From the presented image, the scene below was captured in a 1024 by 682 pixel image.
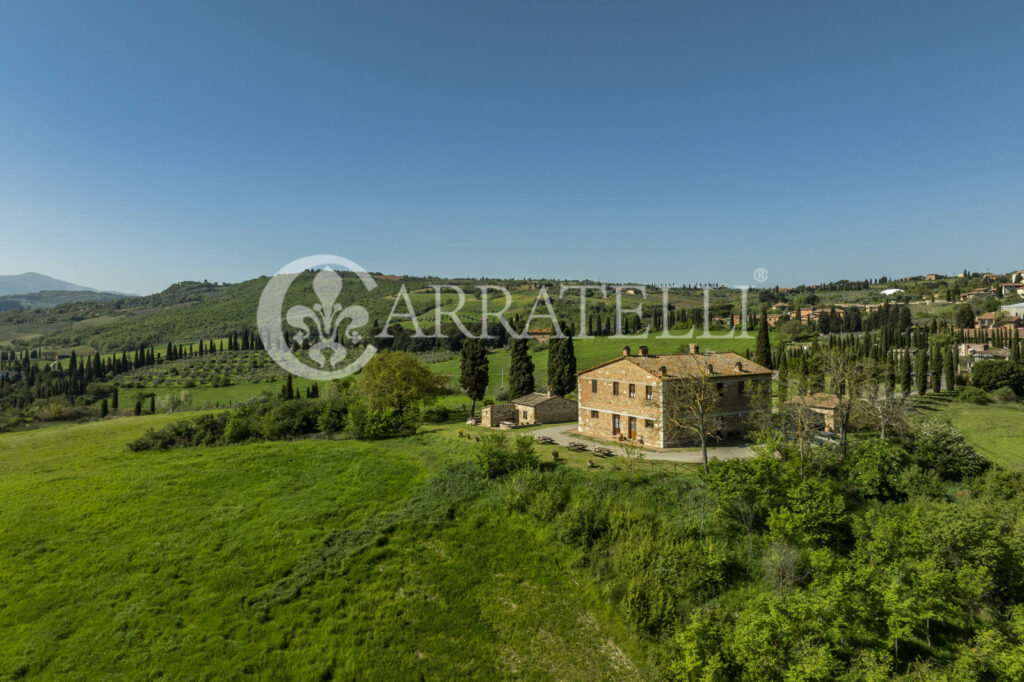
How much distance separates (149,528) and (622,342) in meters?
97.4

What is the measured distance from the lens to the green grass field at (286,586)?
1914 centimetres

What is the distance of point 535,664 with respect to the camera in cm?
1956

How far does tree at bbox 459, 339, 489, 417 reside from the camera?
5947 centimetres

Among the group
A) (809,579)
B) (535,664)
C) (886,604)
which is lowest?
(535,664)

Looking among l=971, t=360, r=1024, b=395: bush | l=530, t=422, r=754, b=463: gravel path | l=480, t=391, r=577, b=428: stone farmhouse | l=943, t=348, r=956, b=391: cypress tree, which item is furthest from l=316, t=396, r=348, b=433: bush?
l=971, t=360, r=1024, b=395: bush

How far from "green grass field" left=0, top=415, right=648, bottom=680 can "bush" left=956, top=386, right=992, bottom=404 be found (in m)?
59.2

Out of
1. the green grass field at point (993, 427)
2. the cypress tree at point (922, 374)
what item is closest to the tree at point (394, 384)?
the green grass field at point (993, 427)

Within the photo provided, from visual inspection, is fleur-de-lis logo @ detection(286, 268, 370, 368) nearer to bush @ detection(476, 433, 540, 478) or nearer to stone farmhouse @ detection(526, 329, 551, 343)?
stone farmhouse @ detection(526, 329, 551, 343)

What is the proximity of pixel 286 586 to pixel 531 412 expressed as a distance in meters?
31.3

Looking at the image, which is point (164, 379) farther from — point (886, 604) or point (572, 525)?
point (886, 604)

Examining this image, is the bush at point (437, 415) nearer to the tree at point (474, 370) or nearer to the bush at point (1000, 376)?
the tree at point (474, 370)

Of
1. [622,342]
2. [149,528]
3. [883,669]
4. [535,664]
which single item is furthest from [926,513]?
[622,342]

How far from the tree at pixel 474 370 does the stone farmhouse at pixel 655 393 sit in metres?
17.4

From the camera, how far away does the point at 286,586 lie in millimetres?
23062
